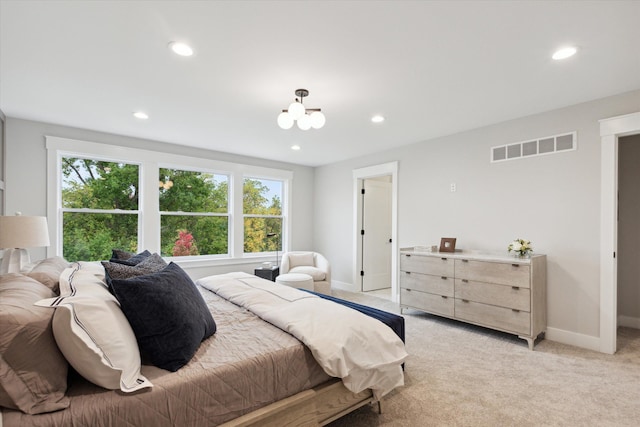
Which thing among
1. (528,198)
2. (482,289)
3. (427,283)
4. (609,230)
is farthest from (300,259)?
(609,230)

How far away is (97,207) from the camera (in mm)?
4219

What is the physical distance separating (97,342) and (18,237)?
1.87m

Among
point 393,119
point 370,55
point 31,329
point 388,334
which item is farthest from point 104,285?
point 393,119

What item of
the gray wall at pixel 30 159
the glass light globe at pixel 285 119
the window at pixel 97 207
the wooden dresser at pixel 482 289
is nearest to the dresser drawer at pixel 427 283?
the wooden dresser at pixel 482 289

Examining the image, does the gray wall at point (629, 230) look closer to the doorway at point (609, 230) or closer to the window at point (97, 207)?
the doorway at point (609, 230)

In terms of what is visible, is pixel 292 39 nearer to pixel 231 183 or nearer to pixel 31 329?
pixel 31 329

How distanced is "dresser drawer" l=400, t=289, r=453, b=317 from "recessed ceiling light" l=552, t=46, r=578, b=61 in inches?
104

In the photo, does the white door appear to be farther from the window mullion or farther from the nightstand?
the window mullion

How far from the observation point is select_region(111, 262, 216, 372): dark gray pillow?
4.64ft

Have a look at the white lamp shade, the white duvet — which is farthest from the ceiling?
the white duvet

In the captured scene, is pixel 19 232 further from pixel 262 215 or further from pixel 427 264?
pixel 427 264

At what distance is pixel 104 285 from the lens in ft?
5.60

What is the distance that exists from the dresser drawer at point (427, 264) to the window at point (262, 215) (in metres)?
2.41

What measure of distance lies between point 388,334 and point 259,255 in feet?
13.2
